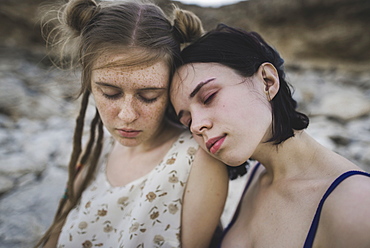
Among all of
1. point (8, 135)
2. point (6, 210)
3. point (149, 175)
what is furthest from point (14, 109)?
point (149, 175)

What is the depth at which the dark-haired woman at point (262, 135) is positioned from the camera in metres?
1.17

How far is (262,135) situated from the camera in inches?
50.9

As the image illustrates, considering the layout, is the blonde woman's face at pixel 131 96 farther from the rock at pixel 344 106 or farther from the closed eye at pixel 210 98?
the rock at pixel 344 106

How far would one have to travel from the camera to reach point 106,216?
1723mm

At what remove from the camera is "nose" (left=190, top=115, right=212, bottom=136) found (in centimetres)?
132

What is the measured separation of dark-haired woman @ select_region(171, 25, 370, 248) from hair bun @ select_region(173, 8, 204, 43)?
0.44 ft

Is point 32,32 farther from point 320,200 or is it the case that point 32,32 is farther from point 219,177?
point 320,200

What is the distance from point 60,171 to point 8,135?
57.2 inches

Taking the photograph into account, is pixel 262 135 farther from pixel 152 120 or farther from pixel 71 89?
pixel 71 89

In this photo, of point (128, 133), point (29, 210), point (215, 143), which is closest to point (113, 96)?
point (128, 133)

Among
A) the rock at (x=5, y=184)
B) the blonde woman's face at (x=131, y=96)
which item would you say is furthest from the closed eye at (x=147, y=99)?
the rock at (x=5, y=184)

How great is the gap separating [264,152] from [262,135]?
22 cm

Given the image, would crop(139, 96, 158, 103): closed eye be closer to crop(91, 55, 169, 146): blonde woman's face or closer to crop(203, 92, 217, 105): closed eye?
crop(91, 55, 169, 146): blonde woman's face

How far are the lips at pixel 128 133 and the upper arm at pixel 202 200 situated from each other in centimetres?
36
